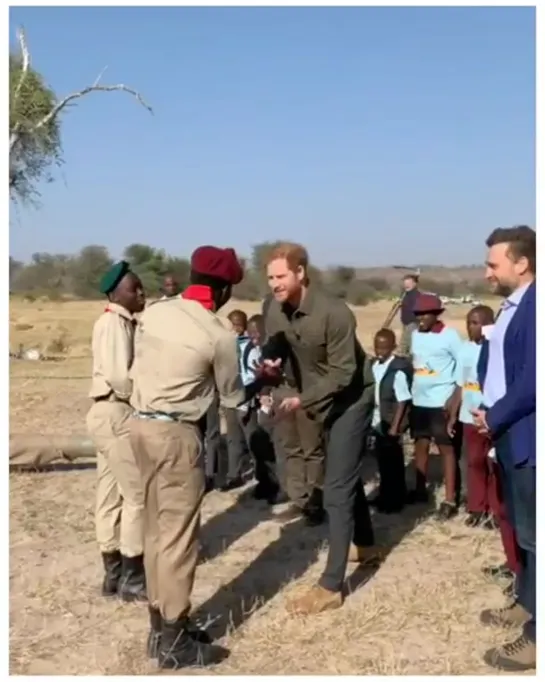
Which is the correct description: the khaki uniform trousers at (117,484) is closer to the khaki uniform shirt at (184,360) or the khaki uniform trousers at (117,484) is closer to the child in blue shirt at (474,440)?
the khaki uniform shirt at (184,360)

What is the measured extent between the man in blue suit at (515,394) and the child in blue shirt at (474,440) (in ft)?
7.15

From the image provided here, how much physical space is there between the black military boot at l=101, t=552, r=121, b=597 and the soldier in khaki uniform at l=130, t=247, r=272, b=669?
3.31 ft

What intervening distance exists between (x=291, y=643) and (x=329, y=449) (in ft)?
3.45

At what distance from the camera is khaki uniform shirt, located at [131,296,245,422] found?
4043 mm

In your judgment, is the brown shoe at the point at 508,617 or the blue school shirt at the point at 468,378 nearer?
the brown shoe at the point at 508,617

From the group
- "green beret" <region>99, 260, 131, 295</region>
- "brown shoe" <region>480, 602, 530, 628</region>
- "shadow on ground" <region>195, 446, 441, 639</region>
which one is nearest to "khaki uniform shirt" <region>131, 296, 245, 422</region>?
"green beret" <region>99, 260, 131, 295</region>

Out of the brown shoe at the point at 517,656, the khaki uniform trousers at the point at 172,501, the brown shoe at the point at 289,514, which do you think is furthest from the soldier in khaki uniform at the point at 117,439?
the brown shoe at the point at 517,656

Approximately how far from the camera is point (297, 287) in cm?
478

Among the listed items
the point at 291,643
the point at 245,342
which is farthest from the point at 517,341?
the point at 245,342

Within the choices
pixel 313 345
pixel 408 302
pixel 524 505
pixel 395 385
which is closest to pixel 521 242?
pixel 524 505

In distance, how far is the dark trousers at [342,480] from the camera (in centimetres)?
489

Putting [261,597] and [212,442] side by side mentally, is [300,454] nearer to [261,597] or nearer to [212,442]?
[212,442]

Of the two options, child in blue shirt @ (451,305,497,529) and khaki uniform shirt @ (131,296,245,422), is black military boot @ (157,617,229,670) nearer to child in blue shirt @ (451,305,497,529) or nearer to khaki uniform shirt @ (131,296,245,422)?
khaki uniform shirt @ (131,296,245,422)
